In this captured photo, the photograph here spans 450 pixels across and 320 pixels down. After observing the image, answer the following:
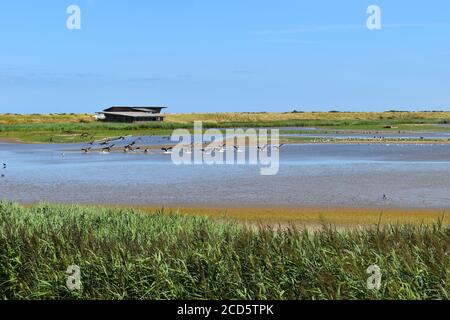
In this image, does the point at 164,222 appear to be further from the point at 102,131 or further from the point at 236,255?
the point at 102,131

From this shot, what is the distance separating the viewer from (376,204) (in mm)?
26031

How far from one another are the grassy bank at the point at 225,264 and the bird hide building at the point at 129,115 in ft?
349

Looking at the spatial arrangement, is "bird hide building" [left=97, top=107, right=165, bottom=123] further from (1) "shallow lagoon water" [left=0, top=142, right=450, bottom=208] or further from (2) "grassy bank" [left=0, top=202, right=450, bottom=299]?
(2) "grassy bank" [left=0, top=202, right=450, bottom=299]

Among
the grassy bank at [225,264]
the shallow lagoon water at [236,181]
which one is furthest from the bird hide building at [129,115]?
the grassy bank at [225,264]

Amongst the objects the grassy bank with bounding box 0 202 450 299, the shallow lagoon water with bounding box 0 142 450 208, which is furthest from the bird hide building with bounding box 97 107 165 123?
the grassy bank with bounding box 0 202 450 299

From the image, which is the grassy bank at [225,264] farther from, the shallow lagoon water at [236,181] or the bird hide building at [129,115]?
the bird hide building at [129,115]

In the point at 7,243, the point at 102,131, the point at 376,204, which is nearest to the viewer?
the point at 7,243

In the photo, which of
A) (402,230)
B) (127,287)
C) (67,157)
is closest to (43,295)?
(127,287)

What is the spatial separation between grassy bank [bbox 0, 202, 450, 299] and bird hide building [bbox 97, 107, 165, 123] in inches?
4183

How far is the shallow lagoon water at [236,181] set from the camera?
27.5m

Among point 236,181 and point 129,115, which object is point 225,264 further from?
point 129,115

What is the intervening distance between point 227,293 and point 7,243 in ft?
14.5

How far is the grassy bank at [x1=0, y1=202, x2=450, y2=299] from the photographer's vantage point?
412 inches

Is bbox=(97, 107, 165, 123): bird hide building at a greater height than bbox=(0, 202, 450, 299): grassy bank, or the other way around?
bbox=(97, 107, 165, 123): bird hide building
